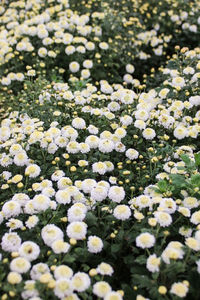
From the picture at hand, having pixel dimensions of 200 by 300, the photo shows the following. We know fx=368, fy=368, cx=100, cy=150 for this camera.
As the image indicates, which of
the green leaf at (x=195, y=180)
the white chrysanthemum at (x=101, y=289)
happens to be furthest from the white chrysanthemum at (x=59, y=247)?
the green leaf at (x=195, y=180)

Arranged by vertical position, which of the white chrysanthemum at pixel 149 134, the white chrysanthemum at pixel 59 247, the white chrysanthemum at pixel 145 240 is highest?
the white chrysanthemum at pixel 59 247

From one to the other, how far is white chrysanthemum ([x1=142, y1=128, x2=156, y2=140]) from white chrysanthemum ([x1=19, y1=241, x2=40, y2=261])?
141 centimetres

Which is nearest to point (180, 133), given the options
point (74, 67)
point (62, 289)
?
point (62, 289)

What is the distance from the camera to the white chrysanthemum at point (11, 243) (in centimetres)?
213

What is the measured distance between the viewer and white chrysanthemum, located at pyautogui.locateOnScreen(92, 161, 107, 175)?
109 inches

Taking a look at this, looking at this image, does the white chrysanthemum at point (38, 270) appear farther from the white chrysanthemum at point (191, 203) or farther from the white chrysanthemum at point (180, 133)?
the white chrysanthemum at point (180, 133)

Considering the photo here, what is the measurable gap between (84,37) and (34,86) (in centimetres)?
151

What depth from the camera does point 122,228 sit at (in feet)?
7.58

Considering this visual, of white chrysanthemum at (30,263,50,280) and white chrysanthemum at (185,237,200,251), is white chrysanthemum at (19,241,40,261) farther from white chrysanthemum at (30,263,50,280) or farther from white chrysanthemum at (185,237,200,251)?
white chrysanthemum at (185,237,200,251)

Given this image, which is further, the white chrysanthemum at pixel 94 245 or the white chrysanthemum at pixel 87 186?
the white chrysanthemum at pixel 87 186

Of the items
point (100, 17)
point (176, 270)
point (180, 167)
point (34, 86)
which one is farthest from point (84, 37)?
point (176, 270)

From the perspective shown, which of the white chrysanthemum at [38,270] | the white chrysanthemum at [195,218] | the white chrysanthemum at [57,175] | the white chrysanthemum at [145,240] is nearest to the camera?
the white chrysanthemum at [38,270]

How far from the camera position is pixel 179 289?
6.17 feet

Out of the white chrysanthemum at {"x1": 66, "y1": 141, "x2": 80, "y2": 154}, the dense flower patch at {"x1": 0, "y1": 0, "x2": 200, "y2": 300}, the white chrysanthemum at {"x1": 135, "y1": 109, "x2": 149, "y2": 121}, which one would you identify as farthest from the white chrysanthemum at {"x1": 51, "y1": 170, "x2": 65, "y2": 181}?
the white chrysanthemum at {"x1": 135, "y1": 109, "x2": 149, "y2": 121}
